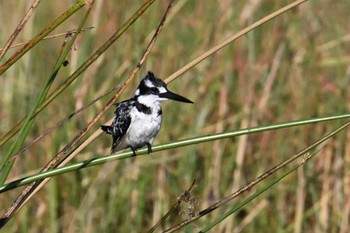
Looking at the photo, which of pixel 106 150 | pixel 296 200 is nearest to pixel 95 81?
pixel 106 150

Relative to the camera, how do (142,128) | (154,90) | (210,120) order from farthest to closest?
(210,120), (142,128), (154,90)

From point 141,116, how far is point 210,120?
109cm

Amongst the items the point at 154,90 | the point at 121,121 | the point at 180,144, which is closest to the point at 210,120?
the point at 121,121

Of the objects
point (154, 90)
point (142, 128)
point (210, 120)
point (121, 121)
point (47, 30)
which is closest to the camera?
point (47, 30)

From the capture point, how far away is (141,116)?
308 centimetres

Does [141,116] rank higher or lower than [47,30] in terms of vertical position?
lower

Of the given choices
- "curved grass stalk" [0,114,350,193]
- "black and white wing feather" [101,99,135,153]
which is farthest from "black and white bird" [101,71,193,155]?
"curved grass stalk" [0,114,350,193]

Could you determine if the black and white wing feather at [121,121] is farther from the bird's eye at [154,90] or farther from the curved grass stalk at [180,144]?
the curved grass stalk at [180,144]

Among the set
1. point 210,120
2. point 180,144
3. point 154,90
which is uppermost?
point 154,90

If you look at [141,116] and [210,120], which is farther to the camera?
[210,120]

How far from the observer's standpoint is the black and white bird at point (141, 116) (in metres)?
2.92

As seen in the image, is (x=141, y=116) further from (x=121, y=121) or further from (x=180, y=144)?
(x=180, y=144)

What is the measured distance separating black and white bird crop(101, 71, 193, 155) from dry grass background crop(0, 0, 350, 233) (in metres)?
0.40

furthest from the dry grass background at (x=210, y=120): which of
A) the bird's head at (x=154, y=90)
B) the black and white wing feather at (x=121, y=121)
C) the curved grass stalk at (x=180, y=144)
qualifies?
the curved grass stalk at (x=180, y=144)
